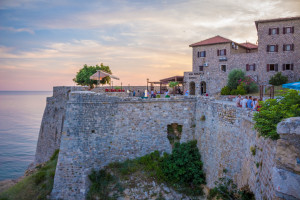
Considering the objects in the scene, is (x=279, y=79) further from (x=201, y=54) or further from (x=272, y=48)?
(x=201, y=54)

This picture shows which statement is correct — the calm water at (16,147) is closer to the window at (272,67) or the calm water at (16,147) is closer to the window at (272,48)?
the window at (272,67)

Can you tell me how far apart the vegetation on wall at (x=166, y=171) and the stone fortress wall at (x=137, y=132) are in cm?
54

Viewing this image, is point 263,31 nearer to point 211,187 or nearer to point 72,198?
point 211,187

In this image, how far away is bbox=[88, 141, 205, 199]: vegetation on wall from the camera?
16891 millimetres

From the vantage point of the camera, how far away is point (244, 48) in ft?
147

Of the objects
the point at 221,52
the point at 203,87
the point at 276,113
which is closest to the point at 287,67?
the point at 221,52

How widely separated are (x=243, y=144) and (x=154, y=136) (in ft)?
27.3

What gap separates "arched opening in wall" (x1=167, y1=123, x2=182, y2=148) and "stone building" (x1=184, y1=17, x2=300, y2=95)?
20652mm

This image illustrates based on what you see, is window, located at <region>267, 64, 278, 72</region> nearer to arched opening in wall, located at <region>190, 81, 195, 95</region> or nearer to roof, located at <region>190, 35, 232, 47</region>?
roof, located at <region>190, 35, 232, 47</region>

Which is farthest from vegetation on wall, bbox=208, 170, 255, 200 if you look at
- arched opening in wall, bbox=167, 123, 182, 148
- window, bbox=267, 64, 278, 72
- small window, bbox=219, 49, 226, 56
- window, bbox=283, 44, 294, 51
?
small window, bbox=219, 49, 226, 56

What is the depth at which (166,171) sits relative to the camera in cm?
1750

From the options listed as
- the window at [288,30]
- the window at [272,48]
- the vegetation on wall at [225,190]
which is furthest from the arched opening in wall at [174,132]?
the window at [288,30]

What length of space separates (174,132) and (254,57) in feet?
84.4

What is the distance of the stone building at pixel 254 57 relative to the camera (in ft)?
117
